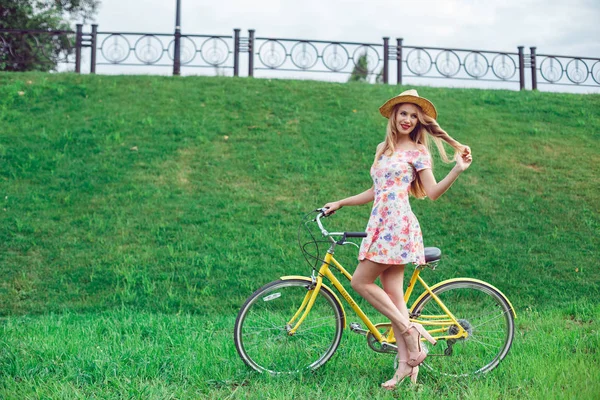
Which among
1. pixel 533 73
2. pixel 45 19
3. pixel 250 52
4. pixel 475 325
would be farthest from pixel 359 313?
pixel 45 19

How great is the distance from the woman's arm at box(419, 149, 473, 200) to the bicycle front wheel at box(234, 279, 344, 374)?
39.7 inches

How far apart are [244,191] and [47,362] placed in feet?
17.7

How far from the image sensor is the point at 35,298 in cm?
663

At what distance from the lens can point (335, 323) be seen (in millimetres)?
4016

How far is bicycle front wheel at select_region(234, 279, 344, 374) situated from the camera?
3834 mm

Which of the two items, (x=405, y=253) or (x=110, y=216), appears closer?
(x=405, y=253)

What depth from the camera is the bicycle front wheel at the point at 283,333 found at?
12.6 ft

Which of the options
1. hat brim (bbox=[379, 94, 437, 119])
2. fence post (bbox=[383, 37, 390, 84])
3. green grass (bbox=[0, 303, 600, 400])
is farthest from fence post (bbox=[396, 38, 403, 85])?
hat brim (bbox=[379, 94, 437, 119])

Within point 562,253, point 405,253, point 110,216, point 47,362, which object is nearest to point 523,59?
point 562,253

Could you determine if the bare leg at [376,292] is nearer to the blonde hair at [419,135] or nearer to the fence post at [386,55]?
the blonde hair at [419,135]

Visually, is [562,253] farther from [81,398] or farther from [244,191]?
[81,398]

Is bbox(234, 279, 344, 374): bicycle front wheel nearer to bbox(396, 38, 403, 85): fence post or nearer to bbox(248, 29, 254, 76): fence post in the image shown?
bbox(248, 29, 254, 76): fence post

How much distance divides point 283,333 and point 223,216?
4.68 meters

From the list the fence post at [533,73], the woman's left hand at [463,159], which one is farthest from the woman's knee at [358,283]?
the fence post at [533,73]
